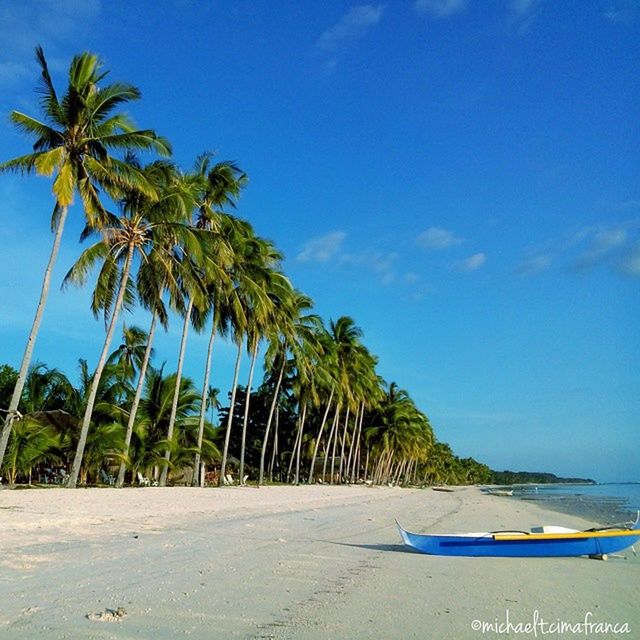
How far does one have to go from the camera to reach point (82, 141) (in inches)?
711

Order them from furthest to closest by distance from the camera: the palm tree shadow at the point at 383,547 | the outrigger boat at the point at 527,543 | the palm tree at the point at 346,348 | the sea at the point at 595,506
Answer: the palm tree at the point at 346,348
the sea at the point at 595,506
the palm tree shadow at the point at 383,547
the outrigger boat at the point at 527,543

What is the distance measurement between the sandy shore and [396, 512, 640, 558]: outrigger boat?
17 centimetres

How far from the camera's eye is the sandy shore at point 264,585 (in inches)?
176

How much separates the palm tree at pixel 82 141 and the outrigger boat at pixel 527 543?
44.4 ft

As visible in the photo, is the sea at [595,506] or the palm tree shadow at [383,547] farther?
the sea at [595,506]

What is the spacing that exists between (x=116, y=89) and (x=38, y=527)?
14588mm

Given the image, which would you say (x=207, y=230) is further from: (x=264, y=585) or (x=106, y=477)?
(x=264, y=585)

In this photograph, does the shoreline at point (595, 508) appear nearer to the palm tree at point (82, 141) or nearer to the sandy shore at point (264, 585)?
the sandy shore at point (264, 585)

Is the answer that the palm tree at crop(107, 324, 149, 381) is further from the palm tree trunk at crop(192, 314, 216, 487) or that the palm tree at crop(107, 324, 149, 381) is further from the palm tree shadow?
the palm tree shadow

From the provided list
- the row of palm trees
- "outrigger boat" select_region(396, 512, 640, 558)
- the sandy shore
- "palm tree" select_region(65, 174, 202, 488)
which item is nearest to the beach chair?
the row of palm trees

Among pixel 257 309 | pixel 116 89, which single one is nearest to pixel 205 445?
pixel 257 309

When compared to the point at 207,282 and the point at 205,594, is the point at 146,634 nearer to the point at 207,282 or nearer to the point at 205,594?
the point at 205,594

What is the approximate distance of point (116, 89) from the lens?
18.6 m

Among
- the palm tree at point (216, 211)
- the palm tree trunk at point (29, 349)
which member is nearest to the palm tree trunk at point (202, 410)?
the palm tree at point (216, 211)
